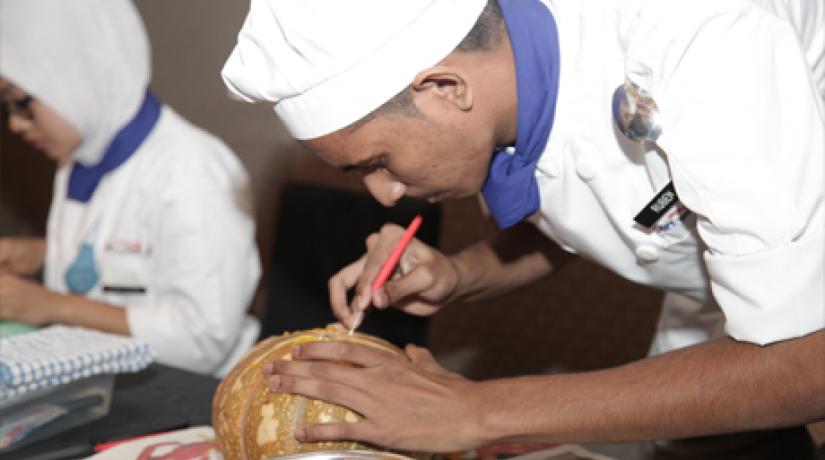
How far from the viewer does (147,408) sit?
5.19 feet

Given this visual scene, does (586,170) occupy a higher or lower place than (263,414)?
higher

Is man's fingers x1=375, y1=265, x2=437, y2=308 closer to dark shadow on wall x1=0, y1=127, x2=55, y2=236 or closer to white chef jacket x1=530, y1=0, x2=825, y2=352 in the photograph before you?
white chef jacket x1=530, y1=0, x2=825, y2=352

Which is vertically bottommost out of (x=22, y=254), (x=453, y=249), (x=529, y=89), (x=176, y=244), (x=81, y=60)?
(x=453, y=249)

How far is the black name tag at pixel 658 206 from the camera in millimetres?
1281

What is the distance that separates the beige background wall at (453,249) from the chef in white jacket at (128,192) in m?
1.02

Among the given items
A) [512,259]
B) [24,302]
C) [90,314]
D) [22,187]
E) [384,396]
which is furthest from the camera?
[22,187]

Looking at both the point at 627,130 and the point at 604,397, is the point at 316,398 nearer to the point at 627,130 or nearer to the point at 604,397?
the point at 604,397

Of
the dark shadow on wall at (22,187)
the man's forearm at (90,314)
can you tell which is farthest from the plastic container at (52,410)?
the dark shadow on wall at (22,187)

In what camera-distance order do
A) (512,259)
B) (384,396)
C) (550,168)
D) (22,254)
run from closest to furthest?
(384,396) → (550,168) → (512,259) → (22,254)

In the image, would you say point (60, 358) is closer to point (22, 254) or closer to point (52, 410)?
point (52, 410)

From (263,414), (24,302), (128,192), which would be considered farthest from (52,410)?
(128,192)

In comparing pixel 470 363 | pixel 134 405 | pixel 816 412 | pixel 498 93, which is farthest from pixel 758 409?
pixel 470 363

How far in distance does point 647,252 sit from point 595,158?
0.17 metres

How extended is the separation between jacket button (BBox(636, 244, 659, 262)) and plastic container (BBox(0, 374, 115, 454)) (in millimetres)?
939
